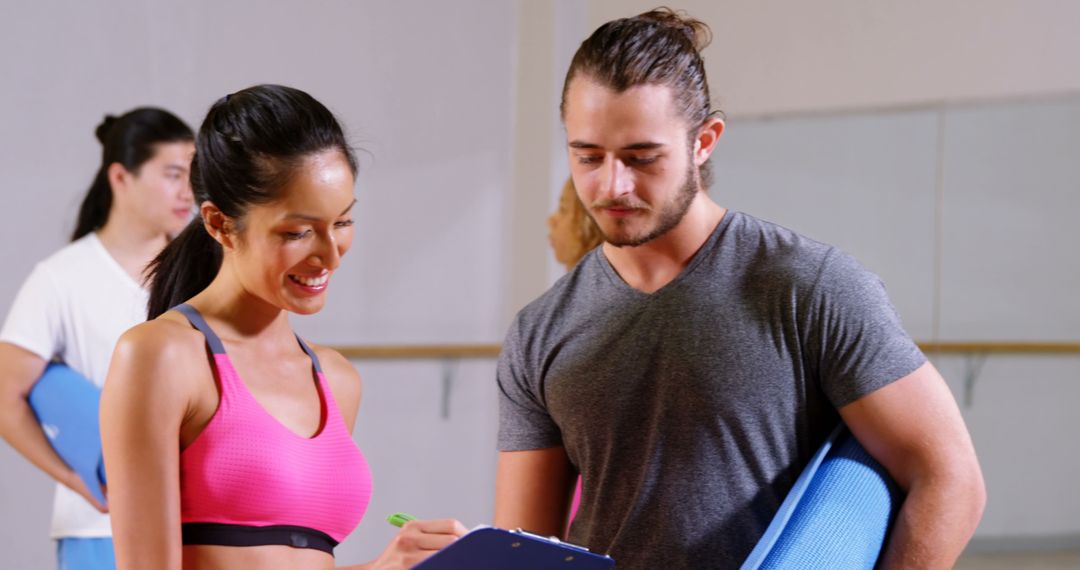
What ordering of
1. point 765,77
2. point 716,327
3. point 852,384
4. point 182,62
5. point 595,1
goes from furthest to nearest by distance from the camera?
point 595,1, point 182,62, point 765,77, point 716,327, point 852,384

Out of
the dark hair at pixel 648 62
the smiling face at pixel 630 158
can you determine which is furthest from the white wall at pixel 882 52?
the smiling face at pixel 630 158

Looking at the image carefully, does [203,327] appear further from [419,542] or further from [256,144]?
[419,542]

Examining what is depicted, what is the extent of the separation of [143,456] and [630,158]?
26.6 inches

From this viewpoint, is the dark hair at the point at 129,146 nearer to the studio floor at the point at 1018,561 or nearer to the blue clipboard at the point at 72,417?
the blue clipboard at the point at 72,417

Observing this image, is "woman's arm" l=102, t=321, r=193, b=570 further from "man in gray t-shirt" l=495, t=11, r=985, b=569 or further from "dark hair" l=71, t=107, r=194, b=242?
"dark hair" l=71, t=107, r=194, b=242

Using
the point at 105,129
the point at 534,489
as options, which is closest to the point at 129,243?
the point at 105,129

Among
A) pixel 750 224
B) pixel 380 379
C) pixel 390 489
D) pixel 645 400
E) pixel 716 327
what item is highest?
pixel 750 224

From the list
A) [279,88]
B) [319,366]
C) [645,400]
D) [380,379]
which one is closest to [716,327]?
[645,400]

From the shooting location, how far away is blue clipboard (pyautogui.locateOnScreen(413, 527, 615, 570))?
126cm

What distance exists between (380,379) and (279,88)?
10.0ft

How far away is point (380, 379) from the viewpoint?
4.52m

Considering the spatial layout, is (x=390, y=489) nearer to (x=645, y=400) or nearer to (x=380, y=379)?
(x=380, y=379)

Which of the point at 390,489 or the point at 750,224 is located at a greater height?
the point at 750,224

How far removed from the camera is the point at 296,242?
1469 mm
